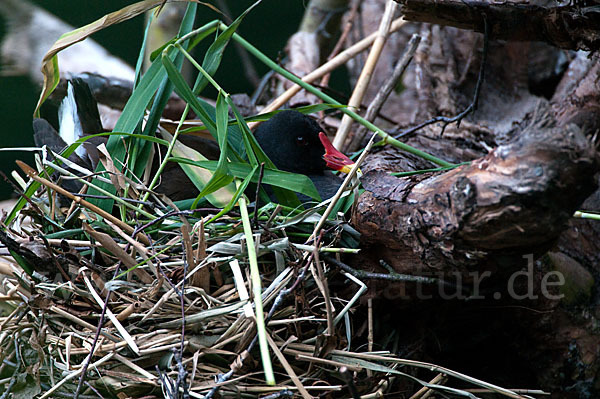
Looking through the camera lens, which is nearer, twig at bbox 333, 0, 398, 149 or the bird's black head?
the bird's black head

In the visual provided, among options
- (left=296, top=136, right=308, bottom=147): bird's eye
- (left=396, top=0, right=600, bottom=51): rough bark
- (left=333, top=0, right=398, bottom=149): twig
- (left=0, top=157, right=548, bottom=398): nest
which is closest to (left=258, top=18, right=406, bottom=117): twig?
(left=333, top=0, right=398, bottom=149): twig

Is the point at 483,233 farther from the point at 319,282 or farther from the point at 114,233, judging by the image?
the point at 114,233

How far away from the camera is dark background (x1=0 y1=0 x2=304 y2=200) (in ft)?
4.68

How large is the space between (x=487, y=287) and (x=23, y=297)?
0.67 metres

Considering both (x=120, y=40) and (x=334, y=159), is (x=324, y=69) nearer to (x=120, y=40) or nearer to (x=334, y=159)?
(x=334, y=159)

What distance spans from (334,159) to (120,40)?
50.4 inches

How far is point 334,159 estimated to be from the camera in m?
1.18

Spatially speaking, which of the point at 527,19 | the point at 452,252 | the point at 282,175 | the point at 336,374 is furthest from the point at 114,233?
the point at 527,19

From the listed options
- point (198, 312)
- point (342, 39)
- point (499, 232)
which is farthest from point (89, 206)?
point (342, 39)

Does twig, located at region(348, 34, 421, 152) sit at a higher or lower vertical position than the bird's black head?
higher

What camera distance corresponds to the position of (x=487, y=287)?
0.70 metres

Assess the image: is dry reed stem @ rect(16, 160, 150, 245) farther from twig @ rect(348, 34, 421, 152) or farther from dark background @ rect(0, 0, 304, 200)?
twig @ rect(348, 34, 421, 152)

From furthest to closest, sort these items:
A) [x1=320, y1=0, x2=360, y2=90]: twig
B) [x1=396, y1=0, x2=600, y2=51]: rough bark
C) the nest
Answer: [x1=320, y1=0, x2=360, y2=90]: twig → [x1=396, y1=0, x2=600, y2=51]: rough bark → the nest

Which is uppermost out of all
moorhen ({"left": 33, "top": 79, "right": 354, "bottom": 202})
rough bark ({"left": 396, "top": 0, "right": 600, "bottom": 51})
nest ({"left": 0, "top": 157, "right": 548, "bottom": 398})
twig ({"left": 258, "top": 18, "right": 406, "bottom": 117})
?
rough bark ({"left": 396, "top": 0, "right": 600, "bottom": 51})
